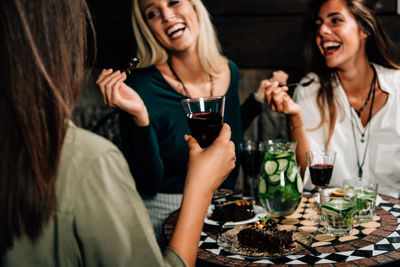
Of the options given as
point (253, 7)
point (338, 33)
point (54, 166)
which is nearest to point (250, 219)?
point (54, 166)

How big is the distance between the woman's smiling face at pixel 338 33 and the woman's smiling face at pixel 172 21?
2.65ft

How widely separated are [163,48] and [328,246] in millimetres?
1497

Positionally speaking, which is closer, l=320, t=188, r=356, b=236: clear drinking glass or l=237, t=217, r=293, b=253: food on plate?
l=237, t=217, r=293, b=253: food on plate

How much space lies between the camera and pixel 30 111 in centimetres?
73

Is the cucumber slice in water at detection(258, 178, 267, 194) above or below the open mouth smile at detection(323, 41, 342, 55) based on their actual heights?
below

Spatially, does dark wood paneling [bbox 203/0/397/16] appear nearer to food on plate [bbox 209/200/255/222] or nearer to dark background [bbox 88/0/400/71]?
dark background [bbox 88/0/400/71]

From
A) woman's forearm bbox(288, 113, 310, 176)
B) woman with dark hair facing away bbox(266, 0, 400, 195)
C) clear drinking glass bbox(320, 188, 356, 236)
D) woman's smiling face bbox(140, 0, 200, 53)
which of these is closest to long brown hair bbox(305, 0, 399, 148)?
woman with dark hair facing away bbox(266, 0, 400, 195)

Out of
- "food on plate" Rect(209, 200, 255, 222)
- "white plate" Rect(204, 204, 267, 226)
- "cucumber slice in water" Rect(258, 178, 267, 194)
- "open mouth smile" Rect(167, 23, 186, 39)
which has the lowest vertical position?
"white plate" Rect(204, 204, 267, 226)

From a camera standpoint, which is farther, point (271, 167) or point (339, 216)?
point (271, 167)

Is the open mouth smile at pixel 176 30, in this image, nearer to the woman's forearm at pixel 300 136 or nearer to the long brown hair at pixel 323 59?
the woman's forearm at pixel 300 136

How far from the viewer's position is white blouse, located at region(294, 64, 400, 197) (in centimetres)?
236

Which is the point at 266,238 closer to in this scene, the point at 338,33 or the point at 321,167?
the point at 321,167

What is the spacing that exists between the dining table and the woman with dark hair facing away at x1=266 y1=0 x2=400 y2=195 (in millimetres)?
806

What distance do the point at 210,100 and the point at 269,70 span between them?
6.03 feet
